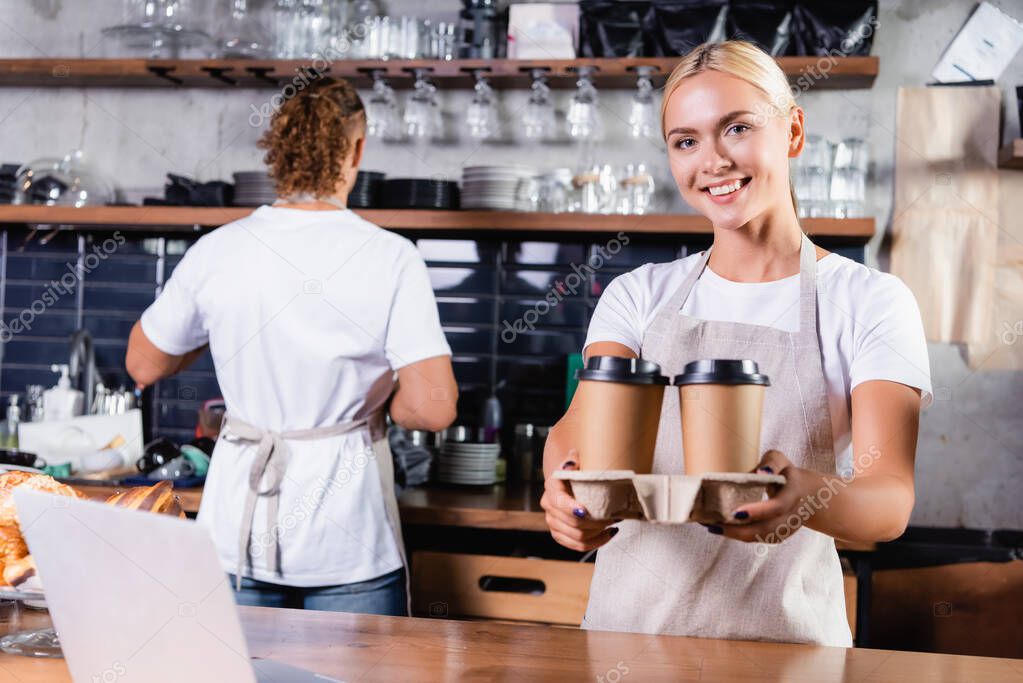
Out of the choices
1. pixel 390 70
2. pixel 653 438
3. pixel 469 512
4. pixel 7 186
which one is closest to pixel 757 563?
pixel 653 438

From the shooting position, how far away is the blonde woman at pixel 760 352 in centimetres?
130

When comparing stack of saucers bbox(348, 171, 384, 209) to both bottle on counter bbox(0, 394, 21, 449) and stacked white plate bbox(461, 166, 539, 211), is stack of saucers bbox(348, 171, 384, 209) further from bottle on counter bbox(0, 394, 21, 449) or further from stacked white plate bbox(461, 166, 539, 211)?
bottle on counter bbox(0, 394, 21, 449)

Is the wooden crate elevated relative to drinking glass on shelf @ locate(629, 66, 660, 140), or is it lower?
lower

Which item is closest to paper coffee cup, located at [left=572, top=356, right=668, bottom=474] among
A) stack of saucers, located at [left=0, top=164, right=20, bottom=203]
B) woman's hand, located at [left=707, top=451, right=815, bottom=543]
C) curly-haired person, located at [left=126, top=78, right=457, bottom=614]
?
woman's hand, located at [left=707, top=451, right=815, bottom=543]

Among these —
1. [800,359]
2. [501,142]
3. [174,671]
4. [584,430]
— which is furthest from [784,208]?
[501,142]

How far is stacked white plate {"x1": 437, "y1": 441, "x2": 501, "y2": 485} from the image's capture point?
2.79 metres

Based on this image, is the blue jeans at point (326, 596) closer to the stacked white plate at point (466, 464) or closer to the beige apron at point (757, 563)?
the beige apron at point (757, 563)

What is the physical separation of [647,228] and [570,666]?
193 cm

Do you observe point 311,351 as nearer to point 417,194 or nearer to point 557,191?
point 417,194

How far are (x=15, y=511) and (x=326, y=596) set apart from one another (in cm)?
107

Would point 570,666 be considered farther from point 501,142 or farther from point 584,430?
point 501,142

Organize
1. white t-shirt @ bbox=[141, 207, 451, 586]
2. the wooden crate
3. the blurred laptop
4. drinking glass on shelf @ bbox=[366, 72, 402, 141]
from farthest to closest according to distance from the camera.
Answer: drinking glass on shelf @ bbox=[366, 72, 402, 141] → the wooden crate → white t-shirt @ bbox=[141, 207, 451, 586] → the blurred laptop

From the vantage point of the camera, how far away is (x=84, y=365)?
126 inches

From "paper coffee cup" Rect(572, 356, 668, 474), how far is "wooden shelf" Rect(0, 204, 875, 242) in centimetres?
182
